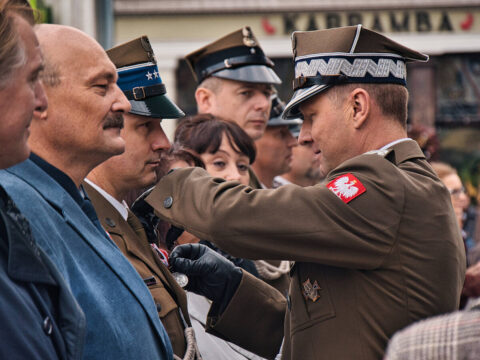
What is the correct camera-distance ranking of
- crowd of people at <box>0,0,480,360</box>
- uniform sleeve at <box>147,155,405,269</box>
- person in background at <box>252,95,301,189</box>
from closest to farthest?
crowd of people at <box>0,0,480,360</box>
uniform sleeve at <box>147,155,405,269</box>
person in background at <box>252,95,301,189</box>

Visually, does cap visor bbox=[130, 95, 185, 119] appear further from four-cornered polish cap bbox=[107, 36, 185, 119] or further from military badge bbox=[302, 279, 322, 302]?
military badge bbox=[302, 279, 322, 302]

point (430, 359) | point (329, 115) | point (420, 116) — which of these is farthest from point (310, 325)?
point (420, 116)

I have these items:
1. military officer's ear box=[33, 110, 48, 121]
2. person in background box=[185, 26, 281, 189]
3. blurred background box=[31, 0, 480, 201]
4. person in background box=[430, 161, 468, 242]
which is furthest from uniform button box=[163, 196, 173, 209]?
blurred background box=[31, 0, 480, 201]

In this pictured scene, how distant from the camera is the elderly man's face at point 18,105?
1.72m

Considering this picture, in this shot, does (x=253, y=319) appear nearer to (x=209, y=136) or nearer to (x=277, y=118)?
(x=209, y=136)

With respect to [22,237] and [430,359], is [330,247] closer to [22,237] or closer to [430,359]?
[22,237]

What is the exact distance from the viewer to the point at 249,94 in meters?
4.75

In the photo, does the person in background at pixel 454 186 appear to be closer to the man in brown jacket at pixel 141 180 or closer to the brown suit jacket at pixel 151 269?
the man in brown jacket at pixel 141 180

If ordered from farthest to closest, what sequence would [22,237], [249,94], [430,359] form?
[249,94] → [22,237] → [430,359]

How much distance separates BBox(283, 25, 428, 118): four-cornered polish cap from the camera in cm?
285

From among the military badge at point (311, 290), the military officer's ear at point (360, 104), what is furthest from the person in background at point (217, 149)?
the military officer's ear at point (360, 104)

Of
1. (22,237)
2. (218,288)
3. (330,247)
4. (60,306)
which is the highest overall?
(22,237)

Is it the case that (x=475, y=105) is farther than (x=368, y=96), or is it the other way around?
(x=475, y=105)

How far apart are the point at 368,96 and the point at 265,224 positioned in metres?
0.64
